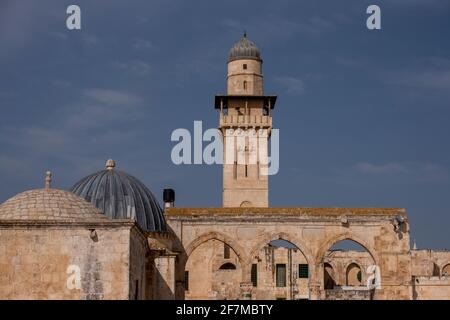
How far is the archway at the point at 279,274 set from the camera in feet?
210

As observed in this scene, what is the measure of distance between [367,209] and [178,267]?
8484 millimetres

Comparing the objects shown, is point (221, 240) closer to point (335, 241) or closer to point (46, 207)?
point (335, 241)

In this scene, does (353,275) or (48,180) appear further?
(353,275)

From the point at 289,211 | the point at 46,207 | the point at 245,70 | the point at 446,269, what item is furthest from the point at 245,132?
the point at 46,207

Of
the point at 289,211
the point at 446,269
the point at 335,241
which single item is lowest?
the point at 335,241

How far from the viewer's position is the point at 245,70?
65.6 metres

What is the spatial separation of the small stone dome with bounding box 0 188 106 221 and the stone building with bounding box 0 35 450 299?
40 millimetres

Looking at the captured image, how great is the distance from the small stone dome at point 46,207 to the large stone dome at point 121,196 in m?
6.28

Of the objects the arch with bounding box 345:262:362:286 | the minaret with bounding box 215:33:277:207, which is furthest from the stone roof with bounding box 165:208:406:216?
the arch with bounding box 345:262:362:286

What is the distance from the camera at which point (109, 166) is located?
37.1m

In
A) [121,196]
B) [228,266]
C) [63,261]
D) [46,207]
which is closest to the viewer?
[63,261]

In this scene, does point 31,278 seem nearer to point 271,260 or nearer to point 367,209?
point 367,209

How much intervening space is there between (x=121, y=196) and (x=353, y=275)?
3932 centimetres
